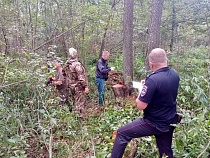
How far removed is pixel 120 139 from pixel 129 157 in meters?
0.81

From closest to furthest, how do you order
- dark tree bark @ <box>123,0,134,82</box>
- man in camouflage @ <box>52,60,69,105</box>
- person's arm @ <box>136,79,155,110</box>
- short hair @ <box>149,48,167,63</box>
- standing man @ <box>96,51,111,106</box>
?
1. person's arm @ <box>136,79,155,110</box>
2. short hair @ <box>149,48,167,63</box>
3. man in camouflage @ <box>52,60,69,105</box>
4. standing man @ <box>96,51,111,106</box>
5. dark tree bark @ <box>123,0,134,82</box>

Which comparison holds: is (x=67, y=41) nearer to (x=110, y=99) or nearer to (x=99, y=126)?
(x=110, y=99)

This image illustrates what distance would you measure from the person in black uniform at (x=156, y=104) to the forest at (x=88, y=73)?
23cm

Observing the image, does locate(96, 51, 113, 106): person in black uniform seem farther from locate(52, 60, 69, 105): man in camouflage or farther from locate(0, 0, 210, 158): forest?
locate(52, 60, 69, 105): man in camouflage

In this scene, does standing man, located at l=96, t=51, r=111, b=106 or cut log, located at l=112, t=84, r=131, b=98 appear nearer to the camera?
standing man, located at l=96, t=51, r=111, b=106

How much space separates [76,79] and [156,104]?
356 centimetres

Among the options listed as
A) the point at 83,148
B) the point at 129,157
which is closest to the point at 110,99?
the point at 83,148

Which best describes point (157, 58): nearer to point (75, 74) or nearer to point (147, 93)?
point (147, 93)

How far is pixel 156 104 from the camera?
3.50 m

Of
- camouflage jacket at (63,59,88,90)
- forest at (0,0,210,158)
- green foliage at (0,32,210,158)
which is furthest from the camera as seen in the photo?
camouflage jacket at (63,59,88,90)

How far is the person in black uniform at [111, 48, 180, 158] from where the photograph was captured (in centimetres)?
340

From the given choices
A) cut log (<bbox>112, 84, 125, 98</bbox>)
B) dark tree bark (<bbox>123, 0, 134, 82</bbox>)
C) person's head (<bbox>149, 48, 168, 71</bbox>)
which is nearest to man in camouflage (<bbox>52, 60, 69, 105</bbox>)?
cut log (<bbox>112, 84, 125, 98</bbox>)

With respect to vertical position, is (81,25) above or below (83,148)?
above

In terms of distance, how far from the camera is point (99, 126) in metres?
5.96
